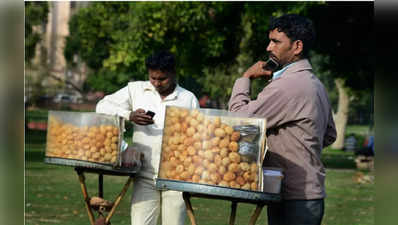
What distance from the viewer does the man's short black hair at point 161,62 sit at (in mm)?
6527

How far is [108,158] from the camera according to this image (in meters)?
6.17

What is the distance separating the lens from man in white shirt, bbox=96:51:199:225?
6.56 meters

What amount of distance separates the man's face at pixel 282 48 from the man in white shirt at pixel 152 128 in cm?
172

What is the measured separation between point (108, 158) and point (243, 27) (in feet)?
70.4

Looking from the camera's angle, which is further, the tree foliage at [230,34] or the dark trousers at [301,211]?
the tree foliage at [230,34]

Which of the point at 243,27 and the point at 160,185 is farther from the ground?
the point at 243,27

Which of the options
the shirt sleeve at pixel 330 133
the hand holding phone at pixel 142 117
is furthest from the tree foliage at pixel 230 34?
the shirt sleeve at pixel 330 133

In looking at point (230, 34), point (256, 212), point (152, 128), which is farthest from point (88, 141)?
point (230, 34)

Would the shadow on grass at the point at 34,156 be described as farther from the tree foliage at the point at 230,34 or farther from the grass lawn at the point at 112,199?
the tree foliage at the point at 230,34

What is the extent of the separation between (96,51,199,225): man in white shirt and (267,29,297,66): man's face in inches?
67.6
